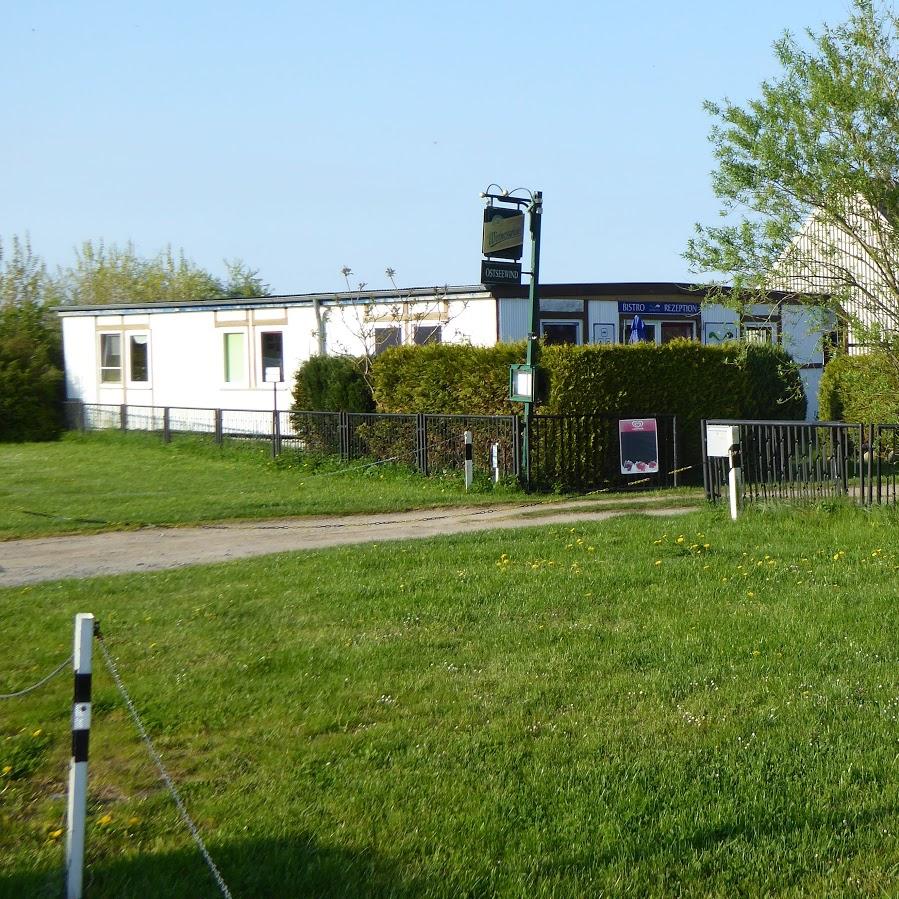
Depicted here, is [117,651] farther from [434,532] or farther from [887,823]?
[434,532]

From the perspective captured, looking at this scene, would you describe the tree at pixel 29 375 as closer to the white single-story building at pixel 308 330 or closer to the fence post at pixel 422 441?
the white single-story building at pixel 308 330

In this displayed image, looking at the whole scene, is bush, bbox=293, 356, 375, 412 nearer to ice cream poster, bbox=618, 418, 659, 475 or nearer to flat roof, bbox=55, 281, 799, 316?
flat roof, bbox=55, 281, 799, 316

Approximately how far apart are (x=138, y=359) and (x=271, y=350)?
5.93m

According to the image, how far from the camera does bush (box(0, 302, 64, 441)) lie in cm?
3522

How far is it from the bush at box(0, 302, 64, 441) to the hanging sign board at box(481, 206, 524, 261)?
66.6 feet

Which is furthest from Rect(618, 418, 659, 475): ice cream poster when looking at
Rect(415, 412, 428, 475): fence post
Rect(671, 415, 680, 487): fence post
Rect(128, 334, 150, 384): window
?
Rect(128, 334, 150, 384): window

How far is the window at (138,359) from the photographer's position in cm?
3500

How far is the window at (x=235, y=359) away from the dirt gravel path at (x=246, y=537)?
15.3m

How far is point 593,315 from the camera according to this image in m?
27.0

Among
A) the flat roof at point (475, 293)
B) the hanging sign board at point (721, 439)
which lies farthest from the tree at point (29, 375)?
the hanging sign board at point (721, 439)

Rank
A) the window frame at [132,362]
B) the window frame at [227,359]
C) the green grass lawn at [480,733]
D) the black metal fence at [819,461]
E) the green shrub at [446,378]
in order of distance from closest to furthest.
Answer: the green grass lawn at [480,733] < the black metal fence at [819,461] < the green shrub at [446,378] < the window frame at [227,359] < the window frame at [132,362]

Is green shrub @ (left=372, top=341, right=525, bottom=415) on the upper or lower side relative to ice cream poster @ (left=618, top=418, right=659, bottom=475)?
upper

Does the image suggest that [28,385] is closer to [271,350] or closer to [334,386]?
[271,350]

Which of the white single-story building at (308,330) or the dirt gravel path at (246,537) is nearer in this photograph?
the dirt gravel path at (246,537)
